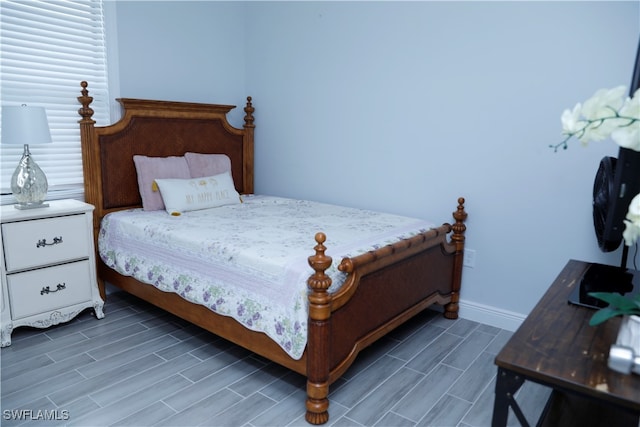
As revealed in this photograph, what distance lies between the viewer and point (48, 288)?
8.40 feet

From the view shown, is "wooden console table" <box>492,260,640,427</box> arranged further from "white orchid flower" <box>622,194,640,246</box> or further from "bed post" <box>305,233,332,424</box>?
"bed post" <box>305,233,332,424</box>

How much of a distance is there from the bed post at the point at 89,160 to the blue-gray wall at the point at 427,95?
1.17 feet

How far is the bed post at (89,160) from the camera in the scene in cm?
280

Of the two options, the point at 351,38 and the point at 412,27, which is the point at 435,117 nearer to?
the point at 412,27

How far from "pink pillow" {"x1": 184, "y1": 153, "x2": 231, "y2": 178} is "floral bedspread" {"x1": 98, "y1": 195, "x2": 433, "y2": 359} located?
15.8 inches

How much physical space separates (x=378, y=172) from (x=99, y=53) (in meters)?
2.02

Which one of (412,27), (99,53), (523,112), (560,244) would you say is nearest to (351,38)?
(412,27)

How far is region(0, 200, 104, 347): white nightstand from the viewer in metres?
2.40

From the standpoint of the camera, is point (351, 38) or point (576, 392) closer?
point (576, 392)

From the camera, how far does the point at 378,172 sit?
317 cm

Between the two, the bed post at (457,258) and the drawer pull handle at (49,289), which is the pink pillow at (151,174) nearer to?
the drawer pull handle at (49,289)

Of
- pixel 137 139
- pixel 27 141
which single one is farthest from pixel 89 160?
pixel 27 141

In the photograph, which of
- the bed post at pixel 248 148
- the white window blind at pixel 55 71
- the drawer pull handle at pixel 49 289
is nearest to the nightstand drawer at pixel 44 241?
the drawer pull handle at pixel 49 289

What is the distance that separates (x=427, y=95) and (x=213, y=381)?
2.09 m
